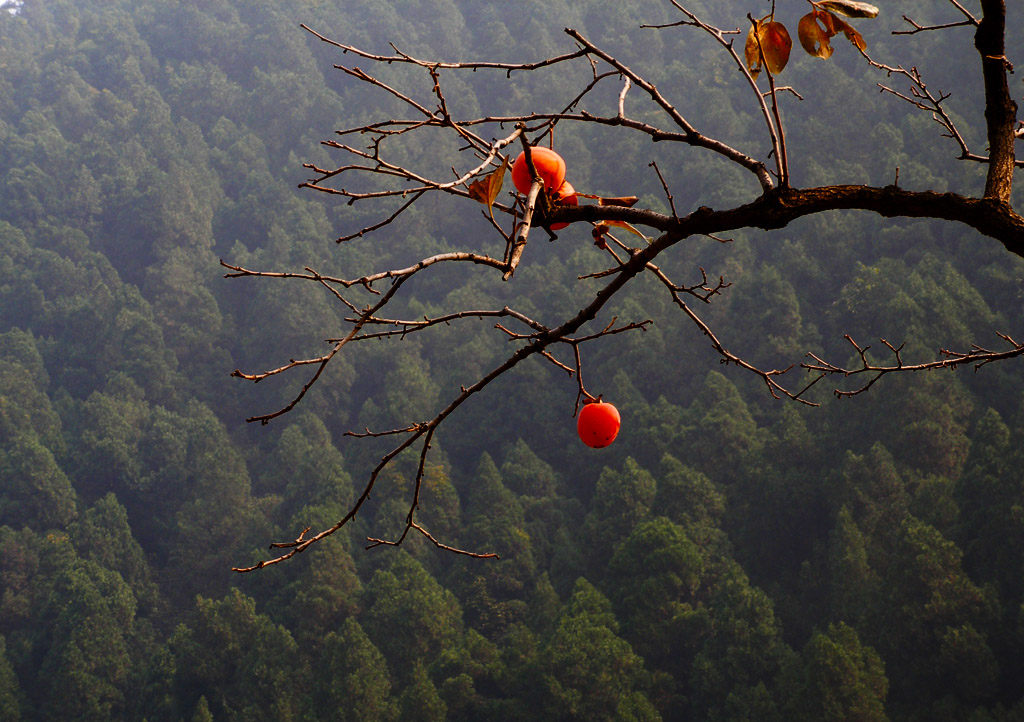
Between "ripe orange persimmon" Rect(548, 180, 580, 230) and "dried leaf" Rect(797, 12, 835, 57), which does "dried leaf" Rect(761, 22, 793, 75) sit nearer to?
"dried leaf" Rect(797, 12, 835, 57)

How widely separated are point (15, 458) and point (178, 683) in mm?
11310

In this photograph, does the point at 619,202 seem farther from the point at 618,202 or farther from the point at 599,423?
the point at 599,423

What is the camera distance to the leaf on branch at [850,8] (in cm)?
133

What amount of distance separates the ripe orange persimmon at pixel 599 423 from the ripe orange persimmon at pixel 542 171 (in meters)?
0.48

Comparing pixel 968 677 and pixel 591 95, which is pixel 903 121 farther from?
pixel 968 677

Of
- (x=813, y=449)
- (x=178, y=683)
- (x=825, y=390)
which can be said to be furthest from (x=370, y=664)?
(x=825, y=390)

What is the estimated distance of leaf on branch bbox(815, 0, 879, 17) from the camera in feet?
4.38

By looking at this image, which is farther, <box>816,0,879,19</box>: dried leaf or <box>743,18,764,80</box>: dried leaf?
<box>743,18,764,80</box>: dried leaf

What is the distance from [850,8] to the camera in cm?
134

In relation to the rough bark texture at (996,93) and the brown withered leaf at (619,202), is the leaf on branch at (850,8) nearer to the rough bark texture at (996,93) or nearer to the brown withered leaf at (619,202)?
the rough bark texture at (996,93)

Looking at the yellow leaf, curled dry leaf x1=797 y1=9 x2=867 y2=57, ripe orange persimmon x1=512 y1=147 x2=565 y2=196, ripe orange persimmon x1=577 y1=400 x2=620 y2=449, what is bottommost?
ripe orange persimmon x1=577 y1=400 x2=620 y2=449

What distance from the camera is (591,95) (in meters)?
→ 41.7

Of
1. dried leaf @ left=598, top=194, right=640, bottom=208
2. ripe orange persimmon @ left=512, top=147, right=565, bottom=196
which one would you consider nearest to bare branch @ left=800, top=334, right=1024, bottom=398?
dried leaf @ left=598, top=194, right=640, bottom=208

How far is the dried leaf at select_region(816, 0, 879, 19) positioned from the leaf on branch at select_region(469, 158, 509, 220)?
0.53 m
